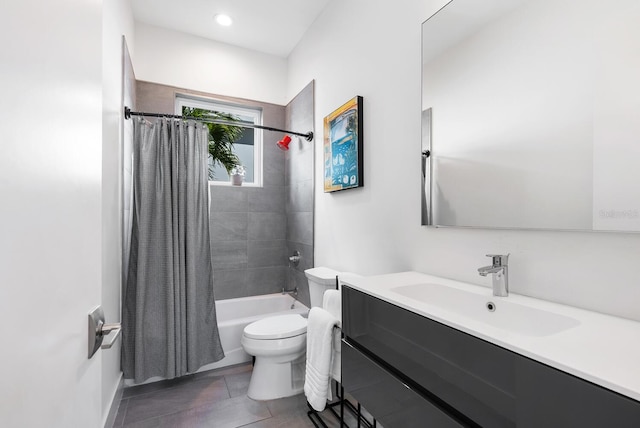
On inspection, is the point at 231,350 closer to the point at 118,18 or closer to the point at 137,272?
the point at 137,272

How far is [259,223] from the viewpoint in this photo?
3.08 meters

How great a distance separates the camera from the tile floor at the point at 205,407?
5.75 feet

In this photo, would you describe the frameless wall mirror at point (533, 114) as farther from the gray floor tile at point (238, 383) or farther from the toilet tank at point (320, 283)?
the gray floor tile at point (238, 383)

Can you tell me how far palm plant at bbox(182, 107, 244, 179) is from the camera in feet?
9.95

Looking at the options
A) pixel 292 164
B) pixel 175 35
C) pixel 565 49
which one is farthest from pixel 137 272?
pixel 565 49

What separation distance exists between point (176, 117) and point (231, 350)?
188 centimetres

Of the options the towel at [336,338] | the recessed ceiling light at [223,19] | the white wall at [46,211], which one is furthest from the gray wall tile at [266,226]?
the white wall at [46,211]

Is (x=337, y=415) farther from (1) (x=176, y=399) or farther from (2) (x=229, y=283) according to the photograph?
(2) (x=229, y=283)

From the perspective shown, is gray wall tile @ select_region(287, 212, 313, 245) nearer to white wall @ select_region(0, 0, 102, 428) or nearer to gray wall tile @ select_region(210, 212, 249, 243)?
gray wall tile @ select_region(210, 212, 249, 243)

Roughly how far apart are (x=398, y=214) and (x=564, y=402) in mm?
1100

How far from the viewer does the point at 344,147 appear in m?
2.05

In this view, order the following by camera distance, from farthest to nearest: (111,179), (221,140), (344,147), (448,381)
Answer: (221,140), (344,147), (111,179), (448,381)

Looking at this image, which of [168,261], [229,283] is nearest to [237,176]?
[229,283]

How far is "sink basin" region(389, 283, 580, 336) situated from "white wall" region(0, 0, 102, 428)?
982mm
